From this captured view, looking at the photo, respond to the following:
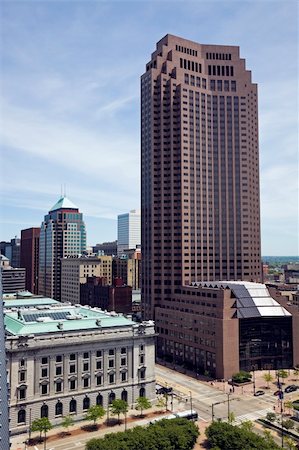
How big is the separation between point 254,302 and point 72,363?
72.0m

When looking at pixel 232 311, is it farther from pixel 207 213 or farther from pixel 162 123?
pixel 162 123

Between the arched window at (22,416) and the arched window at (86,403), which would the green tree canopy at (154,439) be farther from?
the arched window at (86,403)

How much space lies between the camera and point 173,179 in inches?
7677

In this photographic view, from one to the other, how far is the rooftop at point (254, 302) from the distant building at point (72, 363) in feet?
143

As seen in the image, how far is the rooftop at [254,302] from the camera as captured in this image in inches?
5704

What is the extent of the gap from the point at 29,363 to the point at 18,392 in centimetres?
634

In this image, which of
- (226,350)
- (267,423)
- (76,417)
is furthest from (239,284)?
(76,417)

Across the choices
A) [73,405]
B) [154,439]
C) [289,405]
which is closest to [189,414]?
[154,439]

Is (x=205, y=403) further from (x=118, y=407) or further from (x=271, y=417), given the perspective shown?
(x=118, y=407)

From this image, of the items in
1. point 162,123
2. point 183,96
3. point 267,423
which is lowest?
point 267,423

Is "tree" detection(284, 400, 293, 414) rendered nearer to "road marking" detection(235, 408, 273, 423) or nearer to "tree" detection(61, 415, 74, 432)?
"road marking" detection(235, 408, 273, 423)

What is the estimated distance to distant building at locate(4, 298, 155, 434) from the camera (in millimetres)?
95625

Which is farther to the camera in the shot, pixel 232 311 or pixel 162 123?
pixel 162 123

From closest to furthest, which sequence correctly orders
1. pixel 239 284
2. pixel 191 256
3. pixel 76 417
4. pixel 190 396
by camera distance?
pixel 76 417, pixel 190 396, pixel 239 284, pixel 191 256
